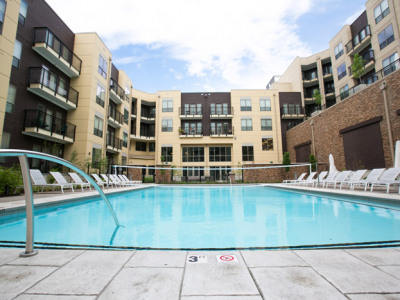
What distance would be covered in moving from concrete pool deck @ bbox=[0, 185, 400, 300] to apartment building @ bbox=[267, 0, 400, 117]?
18401mm

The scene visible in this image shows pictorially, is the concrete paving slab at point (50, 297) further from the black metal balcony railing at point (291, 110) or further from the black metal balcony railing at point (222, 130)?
the black metal balcony railing at point (291, 110)

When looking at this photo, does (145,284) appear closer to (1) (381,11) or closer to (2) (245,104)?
(1) (381,11)

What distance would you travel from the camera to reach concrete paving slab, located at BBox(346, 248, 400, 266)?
1944 mm

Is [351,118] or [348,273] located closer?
[348,273]

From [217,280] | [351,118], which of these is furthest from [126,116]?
[217,280]

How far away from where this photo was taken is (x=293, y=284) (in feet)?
5.10

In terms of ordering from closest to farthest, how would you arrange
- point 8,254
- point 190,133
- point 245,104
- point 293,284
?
point 293,284, point 8,254, point 190,133, point 245,104

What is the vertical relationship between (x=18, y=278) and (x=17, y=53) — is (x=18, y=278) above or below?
below

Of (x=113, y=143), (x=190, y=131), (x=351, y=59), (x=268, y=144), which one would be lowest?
(x=113, y=143)

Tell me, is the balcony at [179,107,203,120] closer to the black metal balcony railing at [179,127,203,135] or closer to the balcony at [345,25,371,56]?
the black metal balcony railing at [179,127,203,135]

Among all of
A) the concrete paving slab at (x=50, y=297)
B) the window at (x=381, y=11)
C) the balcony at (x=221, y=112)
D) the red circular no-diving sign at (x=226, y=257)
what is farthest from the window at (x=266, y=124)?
the concrete paving slab at (x=50, y=297)

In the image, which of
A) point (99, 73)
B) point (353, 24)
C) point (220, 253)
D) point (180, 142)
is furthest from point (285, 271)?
point (353, 24)

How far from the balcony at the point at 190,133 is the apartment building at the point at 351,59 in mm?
14954

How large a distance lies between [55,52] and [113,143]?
380 inches
